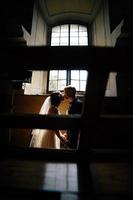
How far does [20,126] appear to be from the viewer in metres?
1.47

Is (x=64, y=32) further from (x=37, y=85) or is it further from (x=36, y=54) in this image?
(x=36, y=54)

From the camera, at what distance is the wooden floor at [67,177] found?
108 cm

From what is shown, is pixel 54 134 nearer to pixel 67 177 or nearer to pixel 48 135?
pixel 48 135

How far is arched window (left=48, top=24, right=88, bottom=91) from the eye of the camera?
18.9ft

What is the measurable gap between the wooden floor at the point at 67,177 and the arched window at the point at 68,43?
4.11 m

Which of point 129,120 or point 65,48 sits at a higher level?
point 65,48

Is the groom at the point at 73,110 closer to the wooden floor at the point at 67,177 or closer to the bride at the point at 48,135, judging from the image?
the bride at the point at 48,135

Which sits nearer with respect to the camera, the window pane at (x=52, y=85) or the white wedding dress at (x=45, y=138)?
the white wedding dress at (x=45, y=138)

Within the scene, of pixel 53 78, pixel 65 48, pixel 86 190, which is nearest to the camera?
pixel 65 48

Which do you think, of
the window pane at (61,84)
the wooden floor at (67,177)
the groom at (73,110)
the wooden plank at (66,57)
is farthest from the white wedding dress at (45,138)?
the wooden plank at (66,57)

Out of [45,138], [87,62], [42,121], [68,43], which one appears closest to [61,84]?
[68,43]

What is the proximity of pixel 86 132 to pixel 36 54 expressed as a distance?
0.70 meters

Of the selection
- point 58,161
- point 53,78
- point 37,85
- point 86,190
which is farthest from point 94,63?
point 53,78

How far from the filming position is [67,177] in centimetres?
131
